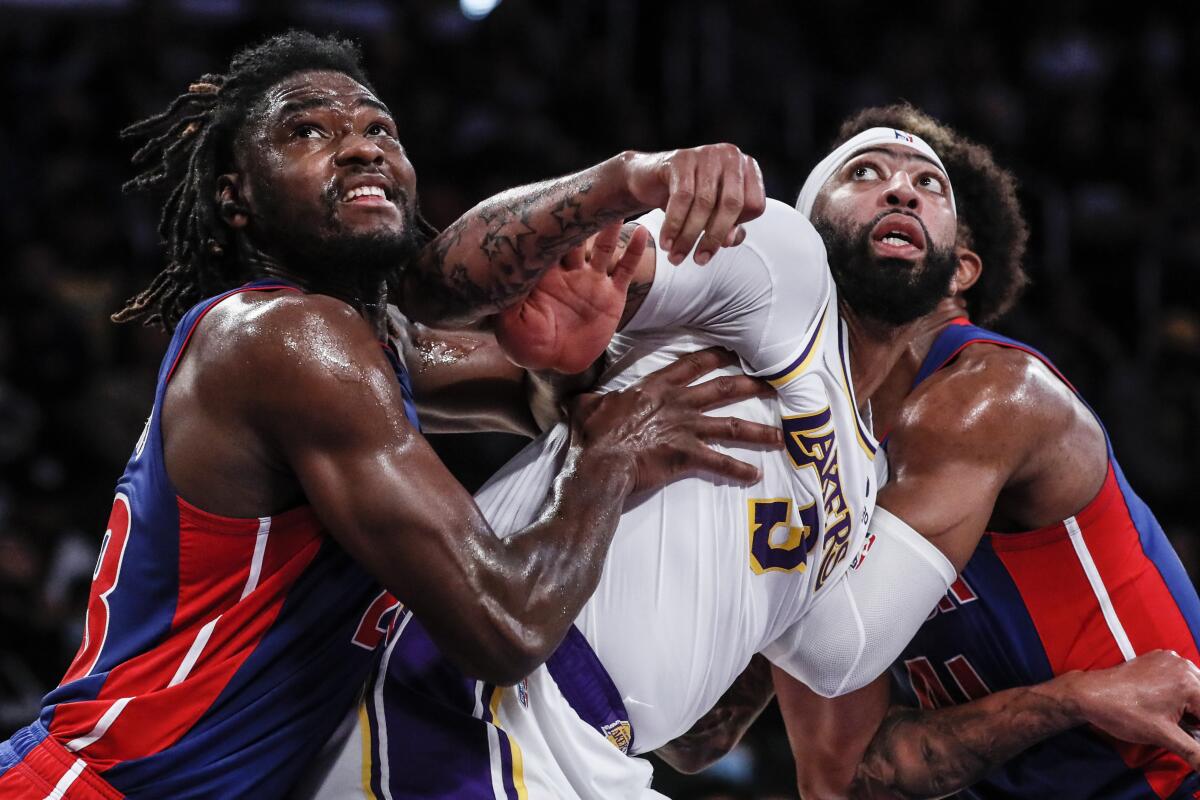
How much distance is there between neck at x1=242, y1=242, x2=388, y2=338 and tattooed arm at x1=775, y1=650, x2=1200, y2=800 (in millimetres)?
1481

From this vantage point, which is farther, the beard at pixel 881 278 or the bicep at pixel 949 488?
the beard at pixel 881 278

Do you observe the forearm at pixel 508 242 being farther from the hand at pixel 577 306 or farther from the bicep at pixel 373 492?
the bicep at pixel 373 492

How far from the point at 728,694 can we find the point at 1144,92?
244 inches

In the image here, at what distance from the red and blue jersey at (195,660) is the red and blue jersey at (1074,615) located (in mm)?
1598

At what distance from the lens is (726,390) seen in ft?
8.96

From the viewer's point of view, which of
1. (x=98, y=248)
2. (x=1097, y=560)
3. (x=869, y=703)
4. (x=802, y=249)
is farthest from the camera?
(x=98, y=248)

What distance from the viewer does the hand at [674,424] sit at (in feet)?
8.68

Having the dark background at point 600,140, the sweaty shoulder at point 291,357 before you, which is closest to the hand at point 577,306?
the sweaty shoulder at point 291,357

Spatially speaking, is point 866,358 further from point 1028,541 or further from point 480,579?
point 480,579

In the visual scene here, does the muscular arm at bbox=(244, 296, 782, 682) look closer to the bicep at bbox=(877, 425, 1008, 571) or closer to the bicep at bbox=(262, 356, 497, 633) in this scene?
the bicep at bbox=(262, 356, 497, 633)

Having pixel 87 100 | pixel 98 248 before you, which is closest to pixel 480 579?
pixel 98 248

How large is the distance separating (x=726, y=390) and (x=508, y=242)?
20.5 inches

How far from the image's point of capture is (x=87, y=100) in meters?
7.01

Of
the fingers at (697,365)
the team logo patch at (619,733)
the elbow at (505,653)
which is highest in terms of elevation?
the fingers at (697,365)
